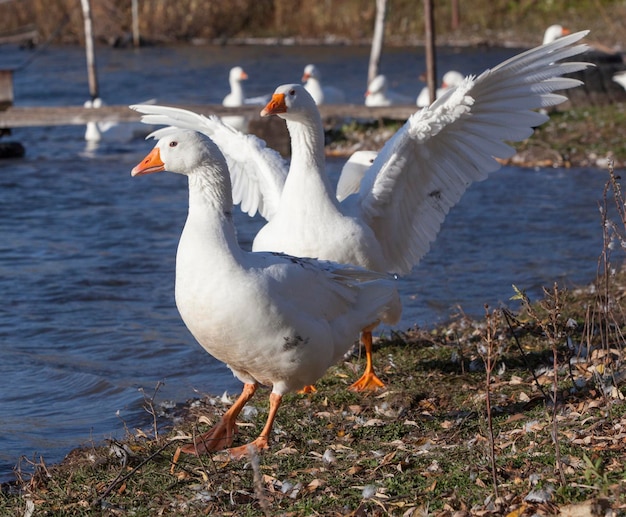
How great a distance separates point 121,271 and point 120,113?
6.45 m

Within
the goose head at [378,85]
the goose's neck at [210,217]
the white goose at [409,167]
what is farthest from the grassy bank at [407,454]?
the goose head at [378,85]

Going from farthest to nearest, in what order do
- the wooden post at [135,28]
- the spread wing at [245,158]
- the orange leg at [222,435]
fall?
the wooden post at [135,28]
the spread wing at [245,158]
the orange leg at [222,435]

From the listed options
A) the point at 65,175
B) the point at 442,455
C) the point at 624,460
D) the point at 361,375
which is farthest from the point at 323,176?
the point at 65,175

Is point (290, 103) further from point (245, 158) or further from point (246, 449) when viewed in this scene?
point (246, 449)

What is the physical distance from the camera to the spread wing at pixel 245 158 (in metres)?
7.25

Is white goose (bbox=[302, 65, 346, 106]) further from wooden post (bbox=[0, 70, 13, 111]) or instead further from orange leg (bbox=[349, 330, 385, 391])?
orange leg (bbox=[349, 330, 385, 391])

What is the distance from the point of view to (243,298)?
4.48 meters

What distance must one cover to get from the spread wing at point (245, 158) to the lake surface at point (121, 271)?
1.27 m

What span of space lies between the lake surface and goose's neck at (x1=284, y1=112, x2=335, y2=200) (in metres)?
1.60

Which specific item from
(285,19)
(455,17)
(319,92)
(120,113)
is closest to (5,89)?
A: (120,113)

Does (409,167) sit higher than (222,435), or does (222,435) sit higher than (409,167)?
(409,167)

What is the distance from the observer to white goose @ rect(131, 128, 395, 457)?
4504 millimetres

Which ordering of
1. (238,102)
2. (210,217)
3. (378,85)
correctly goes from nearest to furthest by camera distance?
1. (210,217)
2. (238,102)
3. (378,85)

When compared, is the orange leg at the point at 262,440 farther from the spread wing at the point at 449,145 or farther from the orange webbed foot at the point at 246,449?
the spread wing at the point at 449,145
